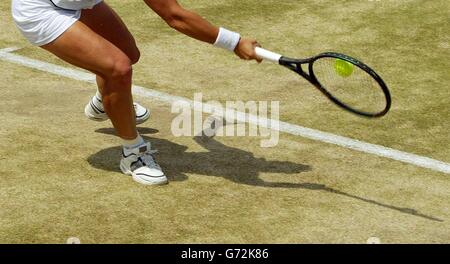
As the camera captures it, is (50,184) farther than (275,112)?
No

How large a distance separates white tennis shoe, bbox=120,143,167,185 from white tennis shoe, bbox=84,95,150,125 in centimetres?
76

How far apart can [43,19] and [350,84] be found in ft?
8.47

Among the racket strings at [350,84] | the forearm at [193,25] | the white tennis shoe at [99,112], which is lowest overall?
the white tennis shoe at [99,112]

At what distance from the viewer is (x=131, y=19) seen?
11.7m

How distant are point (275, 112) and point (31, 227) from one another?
301cm

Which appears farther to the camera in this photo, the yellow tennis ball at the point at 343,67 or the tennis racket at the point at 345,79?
the yellow tennis ball at the point at 343,67

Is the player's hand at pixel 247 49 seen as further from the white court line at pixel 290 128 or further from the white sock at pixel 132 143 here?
the white court line at pixel 290 128

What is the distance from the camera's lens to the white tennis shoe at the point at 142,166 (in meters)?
7.77

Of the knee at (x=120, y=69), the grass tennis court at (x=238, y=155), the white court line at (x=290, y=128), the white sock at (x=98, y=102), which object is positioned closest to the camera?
the grass tennis court at (x=238, y=155)

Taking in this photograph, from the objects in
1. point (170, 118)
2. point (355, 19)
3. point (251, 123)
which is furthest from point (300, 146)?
point (355, 19)

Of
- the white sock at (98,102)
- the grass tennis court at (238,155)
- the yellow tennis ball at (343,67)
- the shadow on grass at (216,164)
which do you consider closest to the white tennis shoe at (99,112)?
the white sock at (98,102)

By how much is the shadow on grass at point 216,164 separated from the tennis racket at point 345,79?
691mm

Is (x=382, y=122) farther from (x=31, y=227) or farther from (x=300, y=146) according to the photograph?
(x=31, y=227)

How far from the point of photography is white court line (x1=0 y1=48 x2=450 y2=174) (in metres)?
8.31
